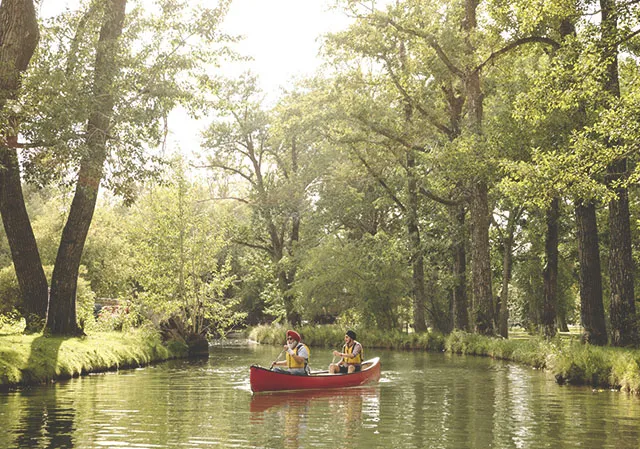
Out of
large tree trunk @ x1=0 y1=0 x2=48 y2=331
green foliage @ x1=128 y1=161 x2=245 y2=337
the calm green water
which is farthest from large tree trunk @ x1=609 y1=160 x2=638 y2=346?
green foliage @ x1=128 y1=161 x2=245 y2=337

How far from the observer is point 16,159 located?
17531mm

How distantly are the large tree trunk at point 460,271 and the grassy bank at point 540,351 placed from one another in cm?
150

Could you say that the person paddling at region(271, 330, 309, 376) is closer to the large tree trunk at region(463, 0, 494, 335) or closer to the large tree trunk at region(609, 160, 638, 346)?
the large tree trunk at region(609, 160, 638, 346)

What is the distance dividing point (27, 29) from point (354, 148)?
1791 centimetres

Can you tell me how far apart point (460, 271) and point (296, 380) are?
63.3ft

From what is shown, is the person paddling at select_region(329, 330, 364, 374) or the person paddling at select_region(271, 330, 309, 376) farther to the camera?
the person paddling at select_region(329, 330, 364, 374)

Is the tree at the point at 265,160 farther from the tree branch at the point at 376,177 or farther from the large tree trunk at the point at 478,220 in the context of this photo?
the large tree trunk at the point at 478,220

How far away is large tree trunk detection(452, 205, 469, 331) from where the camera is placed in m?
33.7

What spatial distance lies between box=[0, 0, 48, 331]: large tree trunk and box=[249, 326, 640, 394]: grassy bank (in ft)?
48.9

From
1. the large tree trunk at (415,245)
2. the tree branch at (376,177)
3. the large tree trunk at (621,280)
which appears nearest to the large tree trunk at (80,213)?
the large tree trunk at (621,280)

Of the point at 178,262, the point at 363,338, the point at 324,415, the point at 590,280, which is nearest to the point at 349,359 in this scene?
the point at 324,415

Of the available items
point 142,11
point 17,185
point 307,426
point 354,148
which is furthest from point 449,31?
point 307,426

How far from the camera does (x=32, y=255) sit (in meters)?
21.4

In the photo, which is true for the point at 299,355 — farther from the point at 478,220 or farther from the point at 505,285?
the point at 505,285
